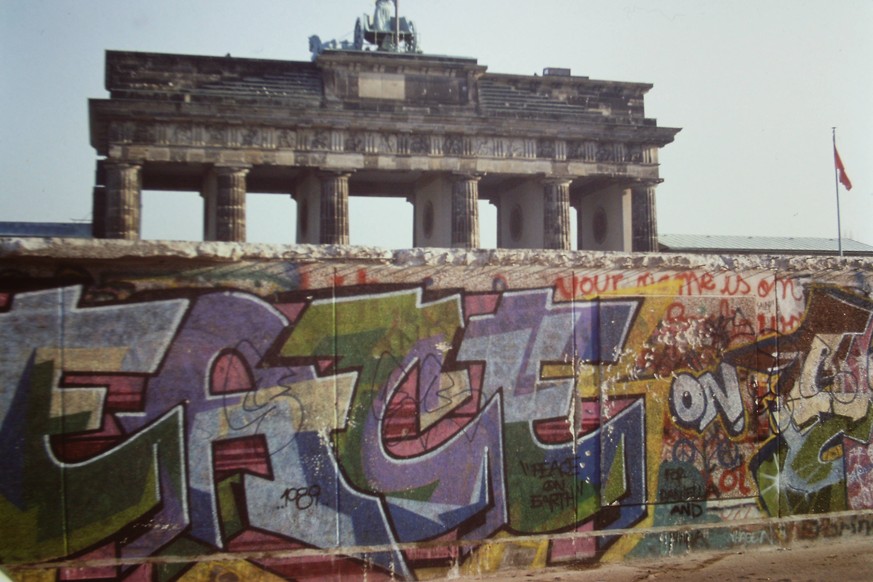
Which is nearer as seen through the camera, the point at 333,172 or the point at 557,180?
the point at 333,172

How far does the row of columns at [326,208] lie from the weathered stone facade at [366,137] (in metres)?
0.05

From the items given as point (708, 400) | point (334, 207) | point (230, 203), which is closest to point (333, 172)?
point (334, 207)

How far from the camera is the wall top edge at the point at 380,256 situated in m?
5.79

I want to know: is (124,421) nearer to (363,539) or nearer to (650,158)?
(363,539)

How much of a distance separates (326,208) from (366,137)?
9.69 ft

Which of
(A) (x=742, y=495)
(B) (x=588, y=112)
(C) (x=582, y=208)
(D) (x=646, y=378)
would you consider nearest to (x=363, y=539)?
(D) (x=646, y=378)

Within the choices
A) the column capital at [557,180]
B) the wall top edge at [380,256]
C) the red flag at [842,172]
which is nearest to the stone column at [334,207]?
the column capital at [557,180]

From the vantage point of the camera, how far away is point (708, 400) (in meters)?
7.45

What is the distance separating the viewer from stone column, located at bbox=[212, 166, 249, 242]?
96.6 ft

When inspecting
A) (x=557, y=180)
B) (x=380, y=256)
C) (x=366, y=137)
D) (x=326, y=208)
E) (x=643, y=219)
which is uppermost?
(x=366, y=137)

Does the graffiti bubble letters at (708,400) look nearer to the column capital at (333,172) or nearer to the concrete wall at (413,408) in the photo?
the concrete wall at (413,408)

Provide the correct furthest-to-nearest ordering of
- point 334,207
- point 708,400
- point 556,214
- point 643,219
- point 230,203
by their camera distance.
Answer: point 643,219
point 556,214
point 334,207
point 230,203
point 708,400

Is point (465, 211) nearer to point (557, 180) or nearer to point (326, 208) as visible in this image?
point (557, 180)

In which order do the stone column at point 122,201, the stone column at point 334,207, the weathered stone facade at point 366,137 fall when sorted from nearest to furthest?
1. the stone column at point 122,201
2. the weathered stone facade at point 366,137
3. the stone column at point 334,207
